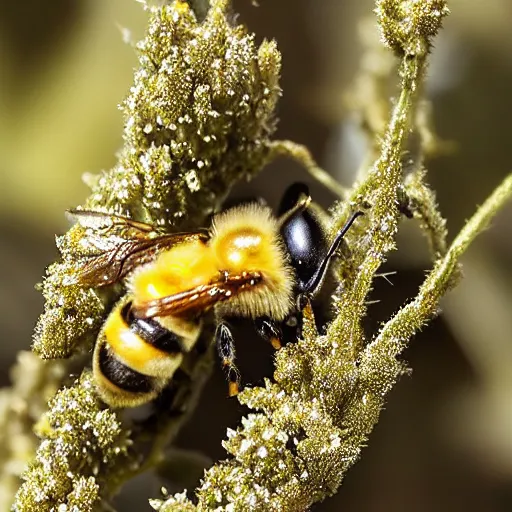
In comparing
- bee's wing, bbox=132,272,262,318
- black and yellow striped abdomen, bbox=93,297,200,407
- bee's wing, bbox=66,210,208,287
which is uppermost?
bee's wing, bbox=66,210,208,287

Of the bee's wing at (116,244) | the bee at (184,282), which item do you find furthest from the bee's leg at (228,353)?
the bee's wing at (116,244)

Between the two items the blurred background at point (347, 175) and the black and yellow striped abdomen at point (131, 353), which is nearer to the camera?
the black and yellow striped abdomen at point (131, 353)

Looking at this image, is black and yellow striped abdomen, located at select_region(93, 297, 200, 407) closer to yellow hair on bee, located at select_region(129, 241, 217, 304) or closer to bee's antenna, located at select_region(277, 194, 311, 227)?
yellow hair on bee, located at select_region(129, 241, 217, 304)

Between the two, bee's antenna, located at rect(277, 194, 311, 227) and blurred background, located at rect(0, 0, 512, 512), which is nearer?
bee's antenna, located at rect(277, 194, 311, 227)

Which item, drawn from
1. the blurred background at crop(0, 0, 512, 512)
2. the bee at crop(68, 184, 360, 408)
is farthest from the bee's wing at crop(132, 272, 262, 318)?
the blurred background at crop(0, 0, 512, 512)

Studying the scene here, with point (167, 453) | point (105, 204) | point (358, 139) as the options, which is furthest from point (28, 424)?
point (358, 139)

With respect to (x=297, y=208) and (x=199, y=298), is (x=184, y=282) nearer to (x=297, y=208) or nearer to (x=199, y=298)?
(x=199, y=298)

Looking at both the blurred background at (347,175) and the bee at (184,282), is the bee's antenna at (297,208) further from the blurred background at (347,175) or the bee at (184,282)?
the blurred background at (347,175)
